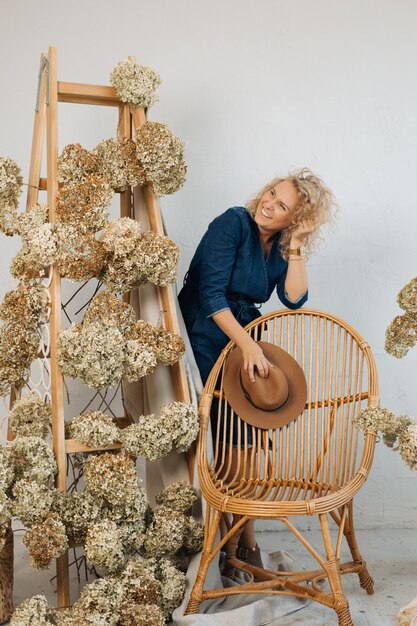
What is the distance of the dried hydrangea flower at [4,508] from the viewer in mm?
2498

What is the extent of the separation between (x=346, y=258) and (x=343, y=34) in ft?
3.45

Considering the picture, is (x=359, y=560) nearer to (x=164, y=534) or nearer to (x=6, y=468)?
(x=164, y=534)

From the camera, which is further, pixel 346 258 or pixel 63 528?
pixel 346 258

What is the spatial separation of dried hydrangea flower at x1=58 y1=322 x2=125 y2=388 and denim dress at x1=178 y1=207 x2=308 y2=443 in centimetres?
47

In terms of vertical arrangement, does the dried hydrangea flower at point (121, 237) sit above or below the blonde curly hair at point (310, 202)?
below

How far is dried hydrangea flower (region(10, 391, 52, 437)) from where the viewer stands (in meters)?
2.85

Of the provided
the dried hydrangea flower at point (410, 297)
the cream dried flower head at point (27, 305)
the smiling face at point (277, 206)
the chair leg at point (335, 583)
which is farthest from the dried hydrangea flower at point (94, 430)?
the dried hydrangea flower at point (410, 297)

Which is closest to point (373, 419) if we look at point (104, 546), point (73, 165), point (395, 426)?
point (395, 426)

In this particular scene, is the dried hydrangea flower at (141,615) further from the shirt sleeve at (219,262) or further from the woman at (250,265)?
A: the shirt sleeve at (219,262)

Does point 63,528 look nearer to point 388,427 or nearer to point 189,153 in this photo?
point 388,427

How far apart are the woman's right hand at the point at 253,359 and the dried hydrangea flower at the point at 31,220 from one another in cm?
87

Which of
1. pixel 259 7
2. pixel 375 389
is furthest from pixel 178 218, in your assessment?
pixel 375 389

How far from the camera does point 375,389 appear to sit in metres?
2.84

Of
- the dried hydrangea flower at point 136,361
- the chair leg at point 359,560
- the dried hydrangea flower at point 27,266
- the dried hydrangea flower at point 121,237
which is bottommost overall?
the chair leg at point 359,560
